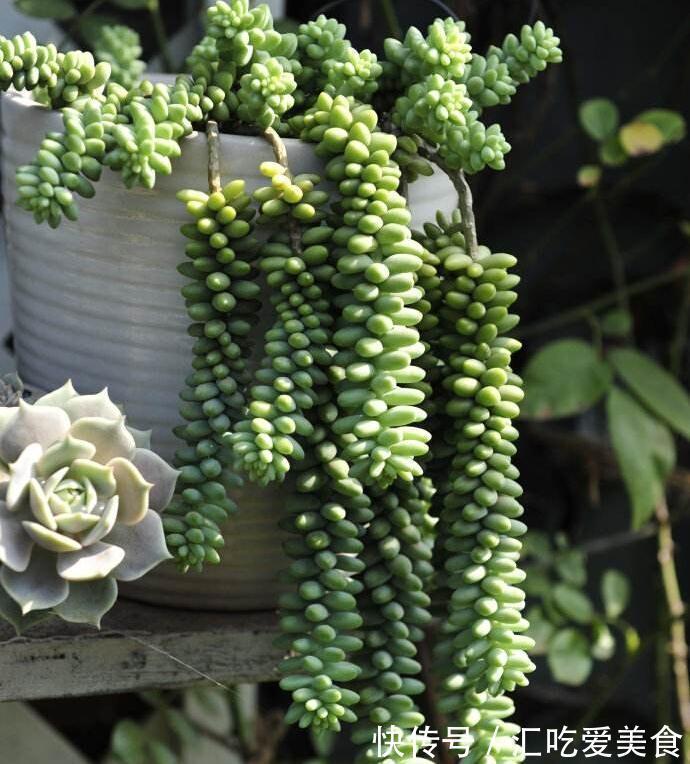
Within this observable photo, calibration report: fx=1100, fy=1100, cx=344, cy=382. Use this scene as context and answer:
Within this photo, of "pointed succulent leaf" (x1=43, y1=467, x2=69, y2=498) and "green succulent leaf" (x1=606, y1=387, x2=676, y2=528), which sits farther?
"green succulent leaf" (x1=606, y1=387, x2=676, y2=528)

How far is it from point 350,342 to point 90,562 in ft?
0.43

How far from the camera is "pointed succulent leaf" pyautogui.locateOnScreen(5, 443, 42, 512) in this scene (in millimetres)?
410

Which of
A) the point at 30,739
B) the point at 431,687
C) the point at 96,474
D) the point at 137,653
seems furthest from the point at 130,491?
the point at 30,739

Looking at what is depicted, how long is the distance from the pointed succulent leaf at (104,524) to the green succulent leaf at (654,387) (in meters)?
0.51

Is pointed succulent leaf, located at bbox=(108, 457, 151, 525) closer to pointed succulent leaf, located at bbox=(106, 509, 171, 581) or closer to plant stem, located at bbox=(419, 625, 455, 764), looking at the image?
pointed succulent leaf, located at bbox=(106, 509, 171, 581)

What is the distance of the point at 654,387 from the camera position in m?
0.83

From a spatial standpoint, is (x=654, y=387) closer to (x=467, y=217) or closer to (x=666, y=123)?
(x=666, y=123)

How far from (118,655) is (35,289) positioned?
0.59 ft

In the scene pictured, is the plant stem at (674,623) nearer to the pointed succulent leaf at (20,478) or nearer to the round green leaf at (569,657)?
the round green leaf at (569,657)

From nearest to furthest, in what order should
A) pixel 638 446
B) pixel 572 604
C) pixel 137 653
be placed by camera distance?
pixel 137 653 → pixel 638 446 → pixel 572 604

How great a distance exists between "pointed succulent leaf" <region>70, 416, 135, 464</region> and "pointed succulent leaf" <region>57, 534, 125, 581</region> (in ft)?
0.12

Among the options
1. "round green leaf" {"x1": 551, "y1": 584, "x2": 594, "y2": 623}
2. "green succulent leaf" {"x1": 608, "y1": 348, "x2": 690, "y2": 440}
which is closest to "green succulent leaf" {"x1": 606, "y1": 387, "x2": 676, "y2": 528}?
"green succulent leaf" {"x1": 608, "y1": 348, "x2": 690, "y2": 440}

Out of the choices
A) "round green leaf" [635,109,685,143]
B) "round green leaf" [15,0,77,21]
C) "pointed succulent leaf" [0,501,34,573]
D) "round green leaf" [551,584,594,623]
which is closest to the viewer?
"pointed succulent leaf" [0,501,34,573]

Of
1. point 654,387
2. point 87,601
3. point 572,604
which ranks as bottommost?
point 87,601
